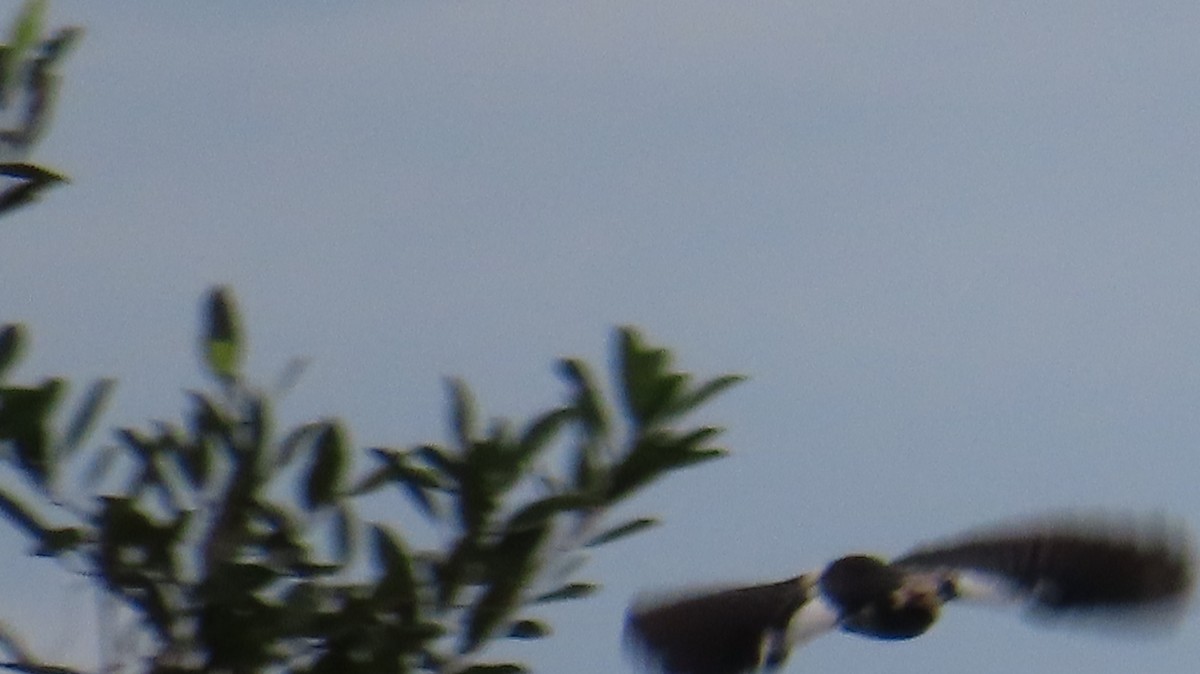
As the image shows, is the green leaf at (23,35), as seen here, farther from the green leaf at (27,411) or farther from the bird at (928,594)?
the bird at (928,594)

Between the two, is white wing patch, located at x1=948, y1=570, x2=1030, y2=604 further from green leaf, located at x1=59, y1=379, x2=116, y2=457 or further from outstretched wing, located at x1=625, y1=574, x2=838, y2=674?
green leaf, located at x1=59, y1=379, x2=116, y2=457

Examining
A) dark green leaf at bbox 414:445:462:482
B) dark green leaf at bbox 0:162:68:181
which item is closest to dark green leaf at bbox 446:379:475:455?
dark green leaf at bbox 414:445:462:482

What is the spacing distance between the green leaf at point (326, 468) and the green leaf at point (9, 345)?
1.08 ft

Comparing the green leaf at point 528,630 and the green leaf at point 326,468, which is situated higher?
the green leaf at point 326,468

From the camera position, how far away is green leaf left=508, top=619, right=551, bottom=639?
2.40m

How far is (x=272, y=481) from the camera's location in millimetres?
2342

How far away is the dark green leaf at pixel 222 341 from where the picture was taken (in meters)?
2.41

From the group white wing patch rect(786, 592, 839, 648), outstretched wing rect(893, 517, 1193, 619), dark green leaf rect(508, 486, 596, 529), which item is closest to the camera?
dark green leaf rect(508, 486, 596, 529)

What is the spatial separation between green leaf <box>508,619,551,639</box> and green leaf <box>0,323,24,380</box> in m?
0.59

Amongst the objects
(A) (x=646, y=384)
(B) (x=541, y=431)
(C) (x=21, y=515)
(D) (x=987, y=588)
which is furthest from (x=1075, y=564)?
(C) (x=21, y=515)

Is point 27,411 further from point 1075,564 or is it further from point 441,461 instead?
point 1075,564

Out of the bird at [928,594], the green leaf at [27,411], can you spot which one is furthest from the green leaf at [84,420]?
the bird at [928,594]

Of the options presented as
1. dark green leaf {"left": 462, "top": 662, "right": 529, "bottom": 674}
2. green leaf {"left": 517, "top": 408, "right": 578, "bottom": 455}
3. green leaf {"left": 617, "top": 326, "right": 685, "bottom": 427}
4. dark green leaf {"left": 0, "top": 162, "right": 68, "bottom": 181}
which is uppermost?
dark green leaf {"left": 0, "top": 162, "right": 68, "bottom": 181}

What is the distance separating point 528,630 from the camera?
7.93 ft
